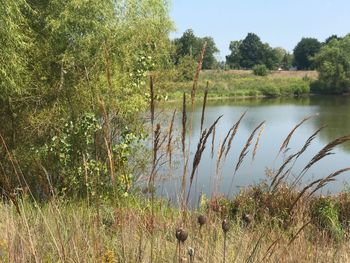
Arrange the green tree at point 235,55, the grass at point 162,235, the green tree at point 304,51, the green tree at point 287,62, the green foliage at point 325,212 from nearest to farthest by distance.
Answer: the grass at point 162,235 → the green foliage at point 325,212 → the green tree at point 235,55 → the green tree at point 304,51 → the green tree at point 287,62

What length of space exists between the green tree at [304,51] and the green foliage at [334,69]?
27.4 metres

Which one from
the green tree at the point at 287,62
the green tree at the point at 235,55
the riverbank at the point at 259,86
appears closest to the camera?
the riverbank at the point at 259,86

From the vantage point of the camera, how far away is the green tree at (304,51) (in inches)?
3339

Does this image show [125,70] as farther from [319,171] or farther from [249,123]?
[249,123]

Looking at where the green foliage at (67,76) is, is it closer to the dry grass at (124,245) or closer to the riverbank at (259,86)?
the dry grass at (124,245)

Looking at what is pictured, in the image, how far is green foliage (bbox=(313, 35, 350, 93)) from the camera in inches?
2089

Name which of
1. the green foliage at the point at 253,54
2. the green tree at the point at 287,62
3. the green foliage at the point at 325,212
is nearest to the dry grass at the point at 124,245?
the green foliage at the point at 325,212

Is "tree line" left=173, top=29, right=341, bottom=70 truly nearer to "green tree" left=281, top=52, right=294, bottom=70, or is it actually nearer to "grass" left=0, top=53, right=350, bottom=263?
"green tree" left=281, top=52, right=294, bottom=70

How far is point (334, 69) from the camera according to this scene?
5328cm

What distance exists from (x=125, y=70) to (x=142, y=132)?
124cm

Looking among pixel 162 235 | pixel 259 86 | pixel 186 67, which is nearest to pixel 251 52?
pixel 259 86

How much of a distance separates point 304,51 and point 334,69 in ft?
109

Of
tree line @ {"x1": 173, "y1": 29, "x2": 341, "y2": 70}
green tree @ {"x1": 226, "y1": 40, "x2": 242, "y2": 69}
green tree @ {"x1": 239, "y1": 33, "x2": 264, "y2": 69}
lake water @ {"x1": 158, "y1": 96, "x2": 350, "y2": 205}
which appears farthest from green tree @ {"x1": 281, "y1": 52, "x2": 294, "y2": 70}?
lake water @ {"x1": 158, "y1": 96, "x2": 350, "y2": 205}

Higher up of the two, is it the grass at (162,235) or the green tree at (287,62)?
the green tree at (287,62)
